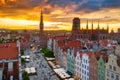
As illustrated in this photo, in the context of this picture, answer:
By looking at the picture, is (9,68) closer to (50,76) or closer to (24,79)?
(24,79)

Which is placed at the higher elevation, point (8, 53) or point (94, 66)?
point (8, 53)

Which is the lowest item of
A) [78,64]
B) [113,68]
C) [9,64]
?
[78,64]

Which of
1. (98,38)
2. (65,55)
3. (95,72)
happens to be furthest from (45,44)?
(95,72)

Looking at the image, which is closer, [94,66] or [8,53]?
[8,53]

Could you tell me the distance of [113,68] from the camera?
42656 mm

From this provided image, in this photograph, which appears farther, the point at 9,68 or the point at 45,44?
the point at 45,44

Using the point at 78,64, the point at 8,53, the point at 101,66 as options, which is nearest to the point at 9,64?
the point at 8,53

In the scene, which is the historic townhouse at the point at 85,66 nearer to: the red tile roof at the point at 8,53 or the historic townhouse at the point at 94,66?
the historic townhouse at the point at 94,66

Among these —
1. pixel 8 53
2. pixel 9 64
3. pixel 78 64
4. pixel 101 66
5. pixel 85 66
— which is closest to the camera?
pixel 9 64

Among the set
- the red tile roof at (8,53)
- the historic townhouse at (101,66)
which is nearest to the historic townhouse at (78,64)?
the historic townhouse at (101,66)

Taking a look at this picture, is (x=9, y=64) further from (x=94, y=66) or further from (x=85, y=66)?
(x=85, y=66)

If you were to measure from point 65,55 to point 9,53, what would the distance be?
1237 inches

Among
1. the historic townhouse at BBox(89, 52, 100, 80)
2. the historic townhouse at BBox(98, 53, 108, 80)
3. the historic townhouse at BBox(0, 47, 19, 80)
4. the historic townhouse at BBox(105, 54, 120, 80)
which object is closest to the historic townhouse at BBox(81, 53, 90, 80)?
the historic townhouse at BBox(89, 52, 100, 80)

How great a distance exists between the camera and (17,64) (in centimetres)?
4338
